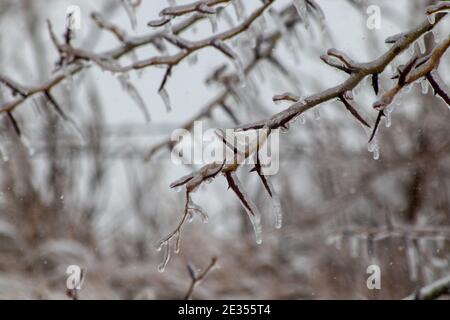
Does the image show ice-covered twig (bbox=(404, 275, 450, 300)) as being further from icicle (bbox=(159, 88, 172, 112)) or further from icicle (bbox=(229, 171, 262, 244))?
icicle (bbox=(159, 88, 172, 112))

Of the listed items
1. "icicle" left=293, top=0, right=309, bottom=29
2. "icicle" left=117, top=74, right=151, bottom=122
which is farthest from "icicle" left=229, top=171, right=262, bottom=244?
"icicle" left=117, top=74, right=151, bottom=122

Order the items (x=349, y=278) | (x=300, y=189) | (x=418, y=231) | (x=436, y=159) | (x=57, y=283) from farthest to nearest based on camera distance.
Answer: (x=300, y=189)
(x=436, y=159)
(x=349, y=278)
(x=57, y=283)
(x=418, y=231)

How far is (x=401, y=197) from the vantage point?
5383 millimetres

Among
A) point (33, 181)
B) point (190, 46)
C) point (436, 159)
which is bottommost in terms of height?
point (190, 46)

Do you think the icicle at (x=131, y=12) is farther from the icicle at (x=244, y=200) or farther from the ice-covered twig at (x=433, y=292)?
the ice-covered twig at (x=433, y=292)

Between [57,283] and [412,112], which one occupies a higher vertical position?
[412,112]

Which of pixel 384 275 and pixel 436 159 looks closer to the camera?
pixel 384 275

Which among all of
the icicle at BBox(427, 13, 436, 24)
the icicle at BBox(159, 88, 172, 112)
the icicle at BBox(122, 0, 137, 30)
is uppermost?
the icicle at BBox(122, 0, 137, 30)

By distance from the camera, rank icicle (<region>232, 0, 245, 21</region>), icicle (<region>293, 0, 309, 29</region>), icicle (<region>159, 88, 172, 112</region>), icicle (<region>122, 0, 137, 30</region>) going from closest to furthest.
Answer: icicle (<region>293, 0, 309, 29</region>)
icicle (<region>232, 0, 245, 21</region>)
icicle (<region>159, 88, 172, 112</region>)
icicle (<region>122, 0, 137, 30</region>)

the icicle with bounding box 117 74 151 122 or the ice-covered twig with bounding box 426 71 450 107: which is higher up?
the icicle with bounding box 117 74 151 122

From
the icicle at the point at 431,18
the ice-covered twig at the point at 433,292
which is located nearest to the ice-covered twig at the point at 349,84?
the icicle at the point at 431,18
